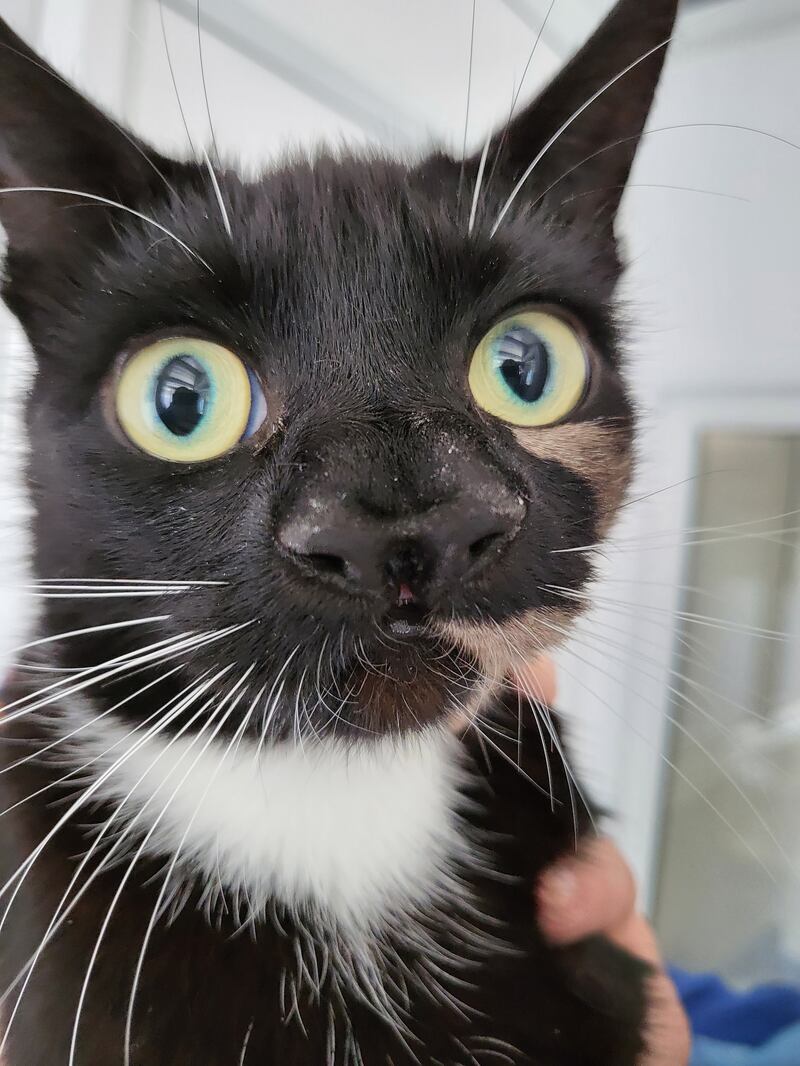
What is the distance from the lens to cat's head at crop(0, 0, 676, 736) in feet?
1.16

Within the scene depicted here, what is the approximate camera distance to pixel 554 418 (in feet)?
1.54

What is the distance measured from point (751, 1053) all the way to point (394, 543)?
0.79m

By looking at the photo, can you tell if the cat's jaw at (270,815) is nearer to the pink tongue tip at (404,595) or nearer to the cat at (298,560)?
the cat at (298,560)

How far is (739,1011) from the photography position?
2.84 ft

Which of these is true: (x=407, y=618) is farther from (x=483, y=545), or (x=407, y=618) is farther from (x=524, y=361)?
(x=524, y=361)

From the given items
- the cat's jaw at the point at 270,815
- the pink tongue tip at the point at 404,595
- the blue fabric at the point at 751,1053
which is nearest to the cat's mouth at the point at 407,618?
the pink tongue tip at the point at 404,595

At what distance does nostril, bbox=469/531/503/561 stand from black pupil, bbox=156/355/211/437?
16cm

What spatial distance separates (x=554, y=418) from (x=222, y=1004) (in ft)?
1.29

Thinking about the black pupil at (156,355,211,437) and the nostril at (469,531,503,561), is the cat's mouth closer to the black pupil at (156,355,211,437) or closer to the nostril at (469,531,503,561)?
the nostril at (469,531,503,561)

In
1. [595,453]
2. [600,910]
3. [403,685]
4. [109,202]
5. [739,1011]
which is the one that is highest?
[109,202]

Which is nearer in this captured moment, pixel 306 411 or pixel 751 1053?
pixel 306 411

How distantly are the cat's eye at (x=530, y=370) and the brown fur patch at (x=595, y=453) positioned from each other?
1cm

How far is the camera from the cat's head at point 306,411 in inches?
13.9

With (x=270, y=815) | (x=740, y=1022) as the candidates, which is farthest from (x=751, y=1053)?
(x=270, y=815)
